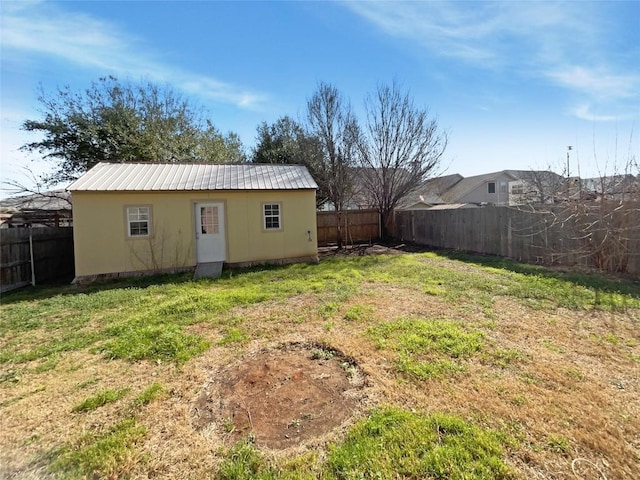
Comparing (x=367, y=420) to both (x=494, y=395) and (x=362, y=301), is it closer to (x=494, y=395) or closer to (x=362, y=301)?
(x=494, y=395)

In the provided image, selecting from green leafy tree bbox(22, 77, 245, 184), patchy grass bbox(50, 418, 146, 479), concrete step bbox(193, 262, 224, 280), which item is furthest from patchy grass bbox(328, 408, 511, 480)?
green leafy tree bbox(22, 77, 245, 184)

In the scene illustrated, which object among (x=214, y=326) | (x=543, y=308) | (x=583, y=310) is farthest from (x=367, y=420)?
(x=583, y=310)

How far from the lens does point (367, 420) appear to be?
8.55 ft

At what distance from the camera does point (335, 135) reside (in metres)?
15.2

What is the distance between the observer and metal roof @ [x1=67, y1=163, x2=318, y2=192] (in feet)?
29.8

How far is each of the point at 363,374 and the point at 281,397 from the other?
919mm

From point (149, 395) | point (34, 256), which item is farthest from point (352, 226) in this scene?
point (149, 395)

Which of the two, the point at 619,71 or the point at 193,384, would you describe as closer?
the point at 193,384

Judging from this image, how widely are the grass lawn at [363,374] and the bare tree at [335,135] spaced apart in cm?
941

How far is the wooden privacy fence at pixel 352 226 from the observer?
15.9m

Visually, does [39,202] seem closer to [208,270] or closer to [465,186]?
[208,270]

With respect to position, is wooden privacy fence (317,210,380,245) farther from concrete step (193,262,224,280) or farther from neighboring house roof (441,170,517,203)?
neighboring house roof (441,170,517,203)

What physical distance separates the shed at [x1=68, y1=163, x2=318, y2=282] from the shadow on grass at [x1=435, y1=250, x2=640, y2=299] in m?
5.87

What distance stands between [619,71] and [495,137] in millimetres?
7224
